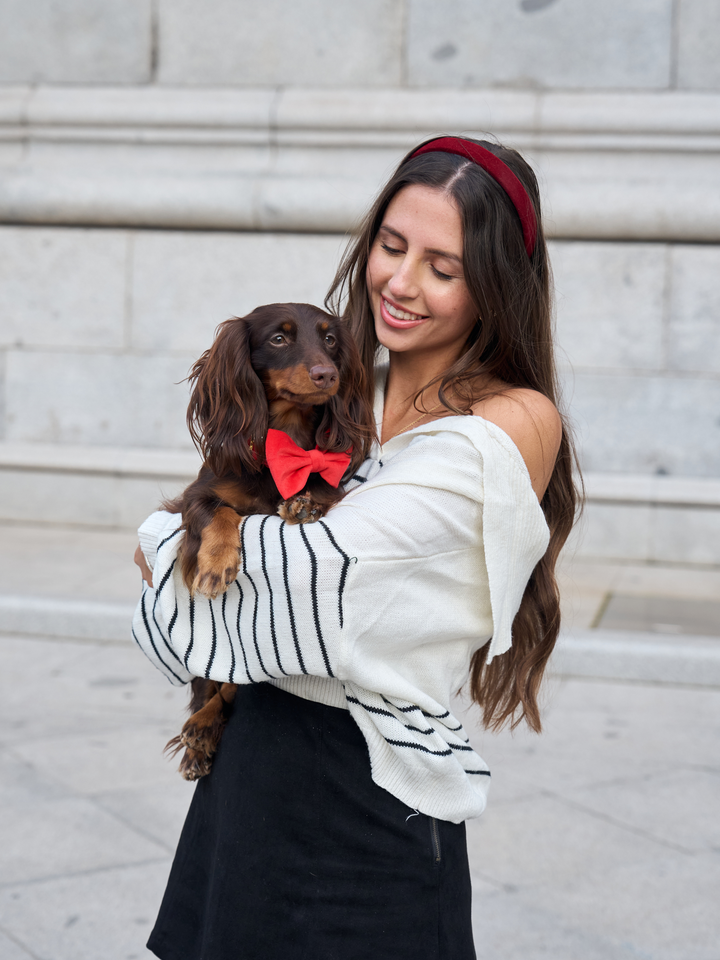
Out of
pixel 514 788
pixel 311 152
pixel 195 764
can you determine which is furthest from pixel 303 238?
pixel 195 764

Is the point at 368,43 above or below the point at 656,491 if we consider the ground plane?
above

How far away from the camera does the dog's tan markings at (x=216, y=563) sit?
174 cm

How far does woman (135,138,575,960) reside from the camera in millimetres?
1681

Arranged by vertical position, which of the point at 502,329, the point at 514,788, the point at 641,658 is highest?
the point at 502,329

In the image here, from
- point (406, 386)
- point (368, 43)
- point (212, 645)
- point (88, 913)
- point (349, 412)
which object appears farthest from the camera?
point (368, 43)

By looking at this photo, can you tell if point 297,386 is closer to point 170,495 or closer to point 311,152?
point 170,495

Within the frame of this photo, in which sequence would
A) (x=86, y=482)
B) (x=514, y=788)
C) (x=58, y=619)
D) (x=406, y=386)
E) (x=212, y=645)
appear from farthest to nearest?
(x=86, y=482), (x=58, y=619), (x=514, y=788), (x=406, y=386), (x=212, y=645)

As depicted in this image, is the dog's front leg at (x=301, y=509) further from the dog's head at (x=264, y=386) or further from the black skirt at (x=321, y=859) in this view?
the black skirt at (x=321, y=859)

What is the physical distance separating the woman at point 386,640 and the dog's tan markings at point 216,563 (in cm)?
3

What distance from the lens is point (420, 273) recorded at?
2.01m

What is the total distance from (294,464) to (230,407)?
18 centimetres

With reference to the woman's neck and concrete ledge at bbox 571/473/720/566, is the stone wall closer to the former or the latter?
concrete ledge at bbox 571/473/720/566

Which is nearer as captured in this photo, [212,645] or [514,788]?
[212,645]

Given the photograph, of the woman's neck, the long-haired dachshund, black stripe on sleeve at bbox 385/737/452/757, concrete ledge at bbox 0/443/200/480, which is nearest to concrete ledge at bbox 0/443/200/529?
concrete ledge at bbox 0/443/200/480
